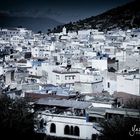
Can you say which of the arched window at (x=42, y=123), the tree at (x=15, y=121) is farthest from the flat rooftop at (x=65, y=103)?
the tree at (x=15, y=121)

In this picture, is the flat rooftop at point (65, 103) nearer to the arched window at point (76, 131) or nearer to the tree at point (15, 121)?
the arched window at point (76, 131)

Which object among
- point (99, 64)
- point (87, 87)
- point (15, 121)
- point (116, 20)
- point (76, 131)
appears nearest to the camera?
point (15, 121)

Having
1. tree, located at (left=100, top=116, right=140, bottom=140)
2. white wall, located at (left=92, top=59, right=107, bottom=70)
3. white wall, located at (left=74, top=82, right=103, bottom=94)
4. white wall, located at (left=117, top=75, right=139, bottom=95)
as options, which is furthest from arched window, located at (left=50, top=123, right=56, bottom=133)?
white wall, located at (left=92, top=59, right=107, bottom=70)

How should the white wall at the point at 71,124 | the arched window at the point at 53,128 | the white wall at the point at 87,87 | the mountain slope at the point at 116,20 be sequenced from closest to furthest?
1. the white wall at the point at 71,124
2. the arched window at the point at 53,128
3. the white wall at the point at 87,87
4. the mountain slope at the point at 116,20

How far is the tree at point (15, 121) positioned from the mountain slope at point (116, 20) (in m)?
41.1

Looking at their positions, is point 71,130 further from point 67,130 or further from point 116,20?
point 116,20

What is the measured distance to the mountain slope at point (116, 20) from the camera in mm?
55906

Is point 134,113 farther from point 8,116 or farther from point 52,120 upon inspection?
point 8,116

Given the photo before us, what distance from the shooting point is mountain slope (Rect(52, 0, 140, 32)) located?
55906mm

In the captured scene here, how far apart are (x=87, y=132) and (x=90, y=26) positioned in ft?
160

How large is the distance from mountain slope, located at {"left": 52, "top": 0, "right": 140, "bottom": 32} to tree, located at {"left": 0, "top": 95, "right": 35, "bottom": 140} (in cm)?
4112

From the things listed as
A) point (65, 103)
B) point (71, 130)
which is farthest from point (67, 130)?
point (65, 103)

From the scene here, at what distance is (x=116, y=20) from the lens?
60.2 m

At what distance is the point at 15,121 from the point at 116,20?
4947 centimetres
